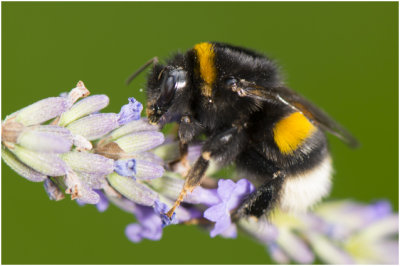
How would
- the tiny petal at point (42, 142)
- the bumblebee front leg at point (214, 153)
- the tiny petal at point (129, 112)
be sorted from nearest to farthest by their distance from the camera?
the tiny petal at point (42, 142) → the tiny petal at point (129, 112) → the bumblebee front leg at point (214, 153)

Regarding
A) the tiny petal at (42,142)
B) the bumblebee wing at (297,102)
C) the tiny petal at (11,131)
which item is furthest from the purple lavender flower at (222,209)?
the tiny petal at (11,131)

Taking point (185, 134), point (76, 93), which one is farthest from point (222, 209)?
point (76, 93)

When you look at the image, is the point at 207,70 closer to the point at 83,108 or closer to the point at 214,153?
the point at 214,153

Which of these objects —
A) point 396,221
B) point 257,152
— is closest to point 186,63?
point 257,152

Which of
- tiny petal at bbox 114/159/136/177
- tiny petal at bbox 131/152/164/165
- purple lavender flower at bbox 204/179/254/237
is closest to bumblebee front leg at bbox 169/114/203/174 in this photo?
tiny petal at bbox 131/152/164/165

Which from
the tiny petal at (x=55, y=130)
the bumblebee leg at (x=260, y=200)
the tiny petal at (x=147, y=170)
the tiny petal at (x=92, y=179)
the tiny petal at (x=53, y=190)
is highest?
the bumblebee leg at (x=260, y=200)

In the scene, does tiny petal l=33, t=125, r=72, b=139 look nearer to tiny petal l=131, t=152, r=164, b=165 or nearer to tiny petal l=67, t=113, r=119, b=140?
tiny petal l=67, t=113, r=119, b=140

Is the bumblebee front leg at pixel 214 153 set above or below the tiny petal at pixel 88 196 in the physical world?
above

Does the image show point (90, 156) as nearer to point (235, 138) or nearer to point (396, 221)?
point (235, 138)

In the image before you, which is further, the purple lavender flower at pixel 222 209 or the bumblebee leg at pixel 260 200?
the bumblebee leg at pixel 260 200

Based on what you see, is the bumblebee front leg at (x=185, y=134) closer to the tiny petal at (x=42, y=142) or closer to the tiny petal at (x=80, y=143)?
the tiny petal at (x=80, y=143)
